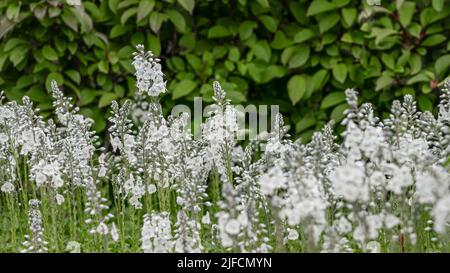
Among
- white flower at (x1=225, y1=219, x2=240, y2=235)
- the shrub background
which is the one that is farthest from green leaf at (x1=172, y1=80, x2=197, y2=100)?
white flower at (x1=225, y1=219, x2=240, y2=235)

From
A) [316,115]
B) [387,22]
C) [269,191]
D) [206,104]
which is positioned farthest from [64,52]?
[269,191]

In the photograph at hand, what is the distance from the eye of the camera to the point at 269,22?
6.25m

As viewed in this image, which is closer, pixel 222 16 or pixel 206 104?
pixel 206 104

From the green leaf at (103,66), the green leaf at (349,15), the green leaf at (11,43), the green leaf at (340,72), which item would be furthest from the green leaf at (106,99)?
the green leaf at (349,15)

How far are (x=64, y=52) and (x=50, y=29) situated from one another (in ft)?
0.67

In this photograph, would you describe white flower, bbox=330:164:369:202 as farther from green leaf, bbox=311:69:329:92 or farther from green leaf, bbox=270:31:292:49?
green leaf, bbox=270:31:292:49

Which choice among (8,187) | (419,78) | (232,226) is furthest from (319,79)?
(232,226)

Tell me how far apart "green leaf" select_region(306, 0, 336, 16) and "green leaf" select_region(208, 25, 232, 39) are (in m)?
0.60

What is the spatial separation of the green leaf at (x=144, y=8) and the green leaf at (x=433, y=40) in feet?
6.08

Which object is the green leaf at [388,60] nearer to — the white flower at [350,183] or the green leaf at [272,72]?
the green leaf at [272,72]

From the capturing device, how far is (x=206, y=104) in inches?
240

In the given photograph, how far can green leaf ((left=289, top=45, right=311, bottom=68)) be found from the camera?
609cm

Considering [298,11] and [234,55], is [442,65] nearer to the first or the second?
[298,11]
